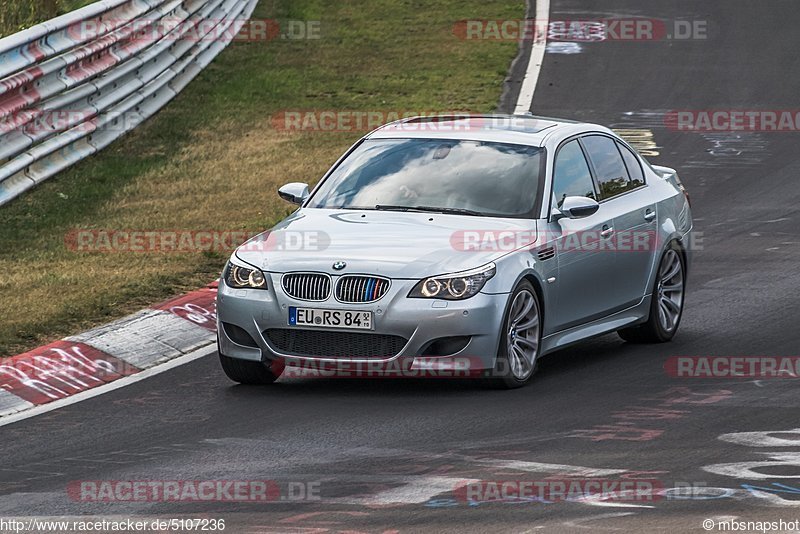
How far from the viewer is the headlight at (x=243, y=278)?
33.0 ft

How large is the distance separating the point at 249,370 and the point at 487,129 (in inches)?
94.4

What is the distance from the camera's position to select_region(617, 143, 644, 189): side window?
12031 mm

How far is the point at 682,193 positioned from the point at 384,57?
11593 mm

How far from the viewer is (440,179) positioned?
10945mm

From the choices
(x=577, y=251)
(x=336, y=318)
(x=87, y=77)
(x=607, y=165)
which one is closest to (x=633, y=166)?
(x=607, y=165)

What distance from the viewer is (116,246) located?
550 inches

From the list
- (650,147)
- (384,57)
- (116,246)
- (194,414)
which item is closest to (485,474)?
(194,414)

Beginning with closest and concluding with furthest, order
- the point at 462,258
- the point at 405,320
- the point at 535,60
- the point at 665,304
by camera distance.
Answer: the point at 405,320, the point at 462,258, the point at 665,304, the point at 535,60

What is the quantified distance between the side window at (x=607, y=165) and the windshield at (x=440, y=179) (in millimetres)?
655

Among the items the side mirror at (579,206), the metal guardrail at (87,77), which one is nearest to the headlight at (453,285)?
the side mirror at (579,206)

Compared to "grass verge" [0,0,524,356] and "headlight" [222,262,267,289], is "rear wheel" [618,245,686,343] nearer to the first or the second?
"headlight" [222,262,267,289]

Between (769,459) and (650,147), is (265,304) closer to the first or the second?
(769,459)

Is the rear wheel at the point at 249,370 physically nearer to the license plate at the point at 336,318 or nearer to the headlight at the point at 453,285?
the license plate at the point at 336,318

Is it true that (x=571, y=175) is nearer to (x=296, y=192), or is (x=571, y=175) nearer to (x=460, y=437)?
(x=296, y=192)
